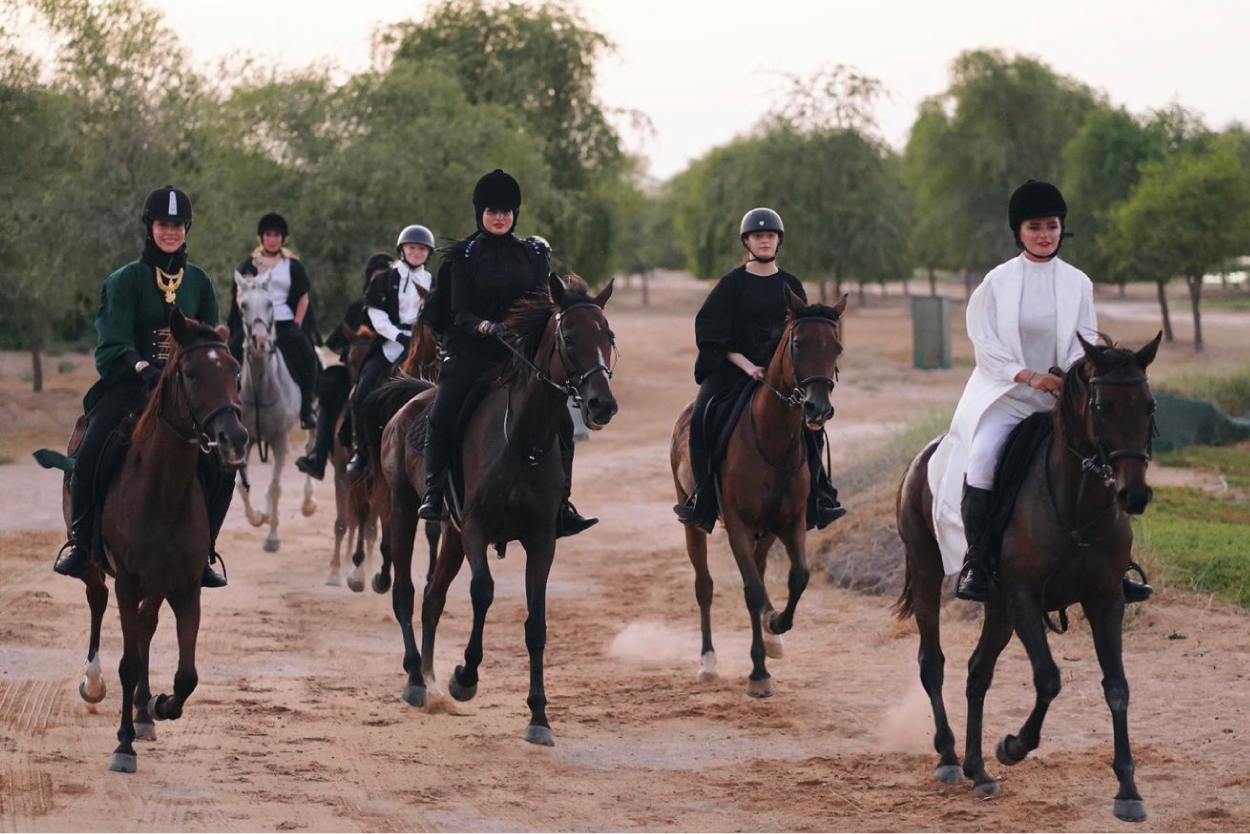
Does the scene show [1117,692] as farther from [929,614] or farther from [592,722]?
[592,722]

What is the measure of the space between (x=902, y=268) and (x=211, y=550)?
51999 millimetres

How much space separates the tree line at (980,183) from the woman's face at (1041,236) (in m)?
42.5

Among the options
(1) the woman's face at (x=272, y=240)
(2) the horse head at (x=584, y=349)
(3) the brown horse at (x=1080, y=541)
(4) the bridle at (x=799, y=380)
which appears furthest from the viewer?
(1) the woman's face at (x=272, y=240)

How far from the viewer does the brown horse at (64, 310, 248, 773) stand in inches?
328

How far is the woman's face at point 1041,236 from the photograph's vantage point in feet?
27.3

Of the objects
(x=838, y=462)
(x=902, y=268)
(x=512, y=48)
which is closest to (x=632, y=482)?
(x=838, y=462)

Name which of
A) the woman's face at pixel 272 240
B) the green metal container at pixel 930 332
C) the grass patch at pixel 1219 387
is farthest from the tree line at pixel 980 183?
the woman's face at pixel 272 240

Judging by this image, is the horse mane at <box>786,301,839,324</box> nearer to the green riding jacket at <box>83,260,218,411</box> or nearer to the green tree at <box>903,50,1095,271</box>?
the green riding jacket at <box>83,260,218,411</box>

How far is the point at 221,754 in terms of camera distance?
8.84 m

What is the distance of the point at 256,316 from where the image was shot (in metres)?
Result: 17.4

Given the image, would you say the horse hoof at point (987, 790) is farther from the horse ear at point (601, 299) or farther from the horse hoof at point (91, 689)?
the horse hoof at point (91, 689)

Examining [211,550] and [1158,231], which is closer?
[211,550]

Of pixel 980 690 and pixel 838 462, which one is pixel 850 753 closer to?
pixel 980 690

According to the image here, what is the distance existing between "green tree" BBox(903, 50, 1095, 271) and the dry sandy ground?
160 feet
